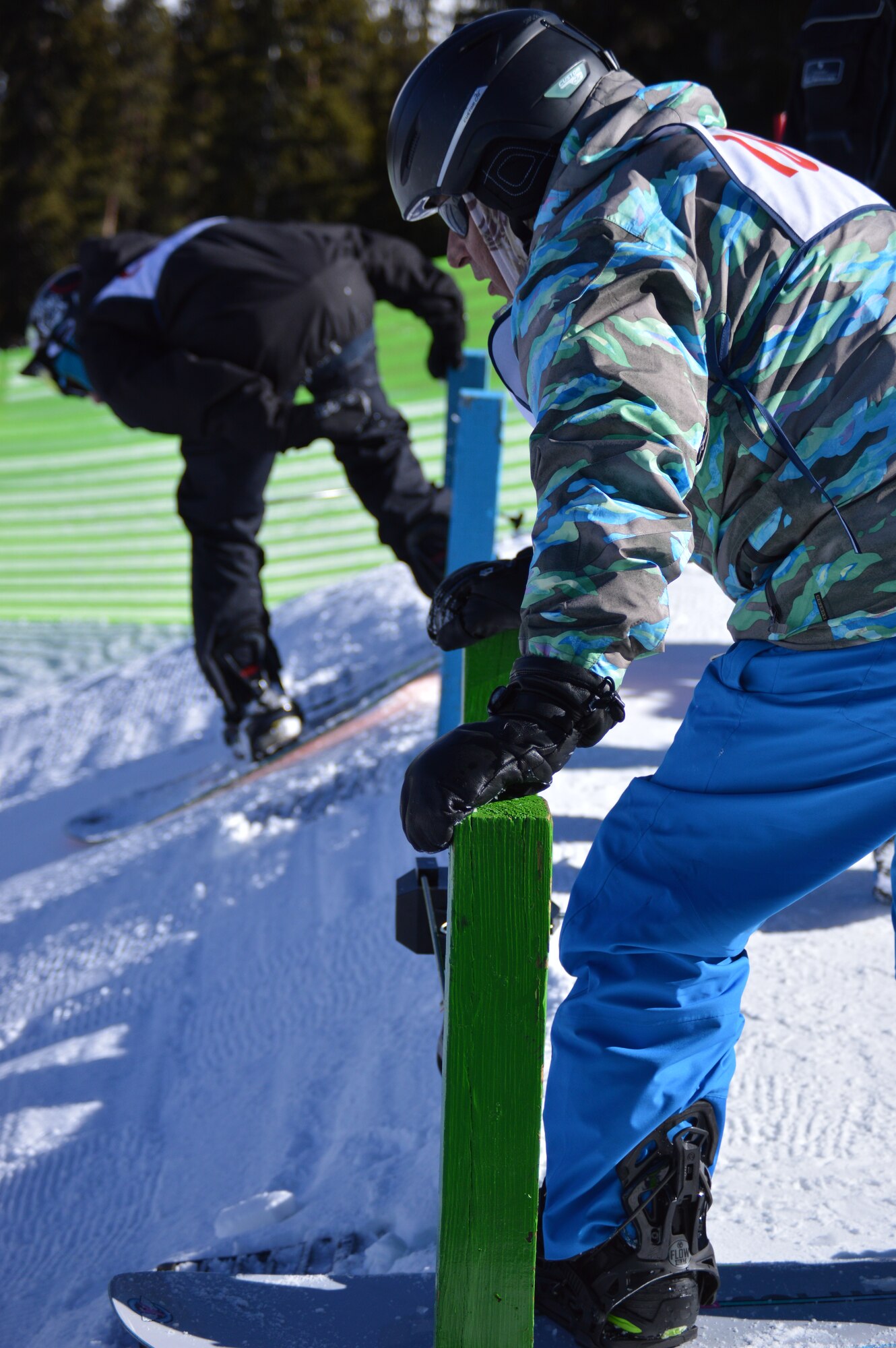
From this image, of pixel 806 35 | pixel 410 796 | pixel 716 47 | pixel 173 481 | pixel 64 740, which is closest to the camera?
pixel 410 796

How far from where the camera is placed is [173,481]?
8.86 metres

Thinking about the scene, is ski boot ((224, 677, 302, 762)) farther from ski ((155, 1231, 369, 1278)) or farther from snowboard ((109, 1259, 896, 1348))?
snowboard ((109, 1259, 896, 1348))

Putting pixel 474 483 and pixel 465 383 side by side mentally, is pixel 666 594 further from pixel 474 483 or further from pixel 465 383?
pixel 465 383

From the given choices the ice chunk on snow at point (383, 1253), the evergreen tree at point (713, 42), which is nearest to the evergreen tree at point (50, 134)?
the evergreen tree at point (713, 42)

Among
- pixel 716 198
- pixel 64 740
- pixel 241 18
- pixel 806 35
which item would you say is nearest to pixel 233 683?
pixel 64 740

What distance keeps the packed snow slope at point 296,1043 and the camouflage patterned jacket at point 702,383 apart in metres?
1.03

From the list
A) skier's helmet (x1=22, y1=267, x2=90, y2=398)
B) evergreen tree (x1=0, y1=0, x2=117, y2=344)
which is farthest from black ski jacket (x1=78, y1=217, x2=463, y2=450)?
evergreen tree (x1=0, y1=0, x2=117, y2=344)

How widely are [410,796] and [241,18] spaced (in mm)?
34740

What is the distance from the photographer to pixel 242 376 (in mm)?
3928

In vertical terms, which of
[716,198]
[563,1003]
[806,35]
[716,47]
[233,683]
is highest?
[716,47]

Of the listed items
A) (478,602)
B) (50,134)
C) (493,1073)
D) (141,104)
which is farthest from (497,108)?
(141,104)

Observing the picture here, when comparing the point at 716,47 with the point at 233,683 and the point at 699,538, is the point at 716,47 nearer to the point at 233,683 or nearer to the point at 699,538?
the point at 233,683

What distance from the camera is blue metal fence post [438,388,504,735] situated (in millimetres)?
3574

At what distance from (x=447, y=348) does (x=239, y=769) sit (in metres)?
1.84
